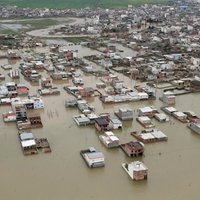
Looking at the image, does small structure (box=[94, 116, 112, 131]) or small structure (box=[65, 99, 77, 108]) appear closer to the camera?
small structure (box=[94, 116, 112, 131])

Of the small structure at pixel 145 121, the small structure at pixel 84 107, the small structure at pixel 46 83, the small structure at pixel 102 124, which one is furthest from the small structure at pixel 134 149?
the small structure at pixel 46 83

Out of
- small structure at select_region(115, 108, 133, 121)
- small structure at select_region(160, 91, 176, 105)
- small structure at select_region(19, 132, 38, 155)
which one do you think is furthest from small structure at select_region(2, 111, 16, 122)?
small structure at select_region(160, 91, 176, 105)

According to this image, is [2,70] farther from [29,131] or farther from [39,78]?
[29,131]

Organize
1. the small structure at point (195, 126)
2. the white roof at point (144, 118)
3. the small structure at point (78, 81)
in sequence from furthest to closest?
the small structure at point (78, 81) → the white roof at point (144, 118) → the small structure at point (195, 126)

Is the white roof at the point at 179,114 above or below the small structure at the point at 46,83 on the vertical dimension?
below

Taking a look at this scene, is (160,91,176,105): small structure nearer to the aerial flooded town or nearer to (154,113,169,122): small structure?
the aerial flooded town

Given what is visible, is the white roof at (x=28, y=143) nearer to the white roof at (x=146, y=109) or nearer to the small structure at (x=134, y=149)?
the small structure at (x=134, y=149)
